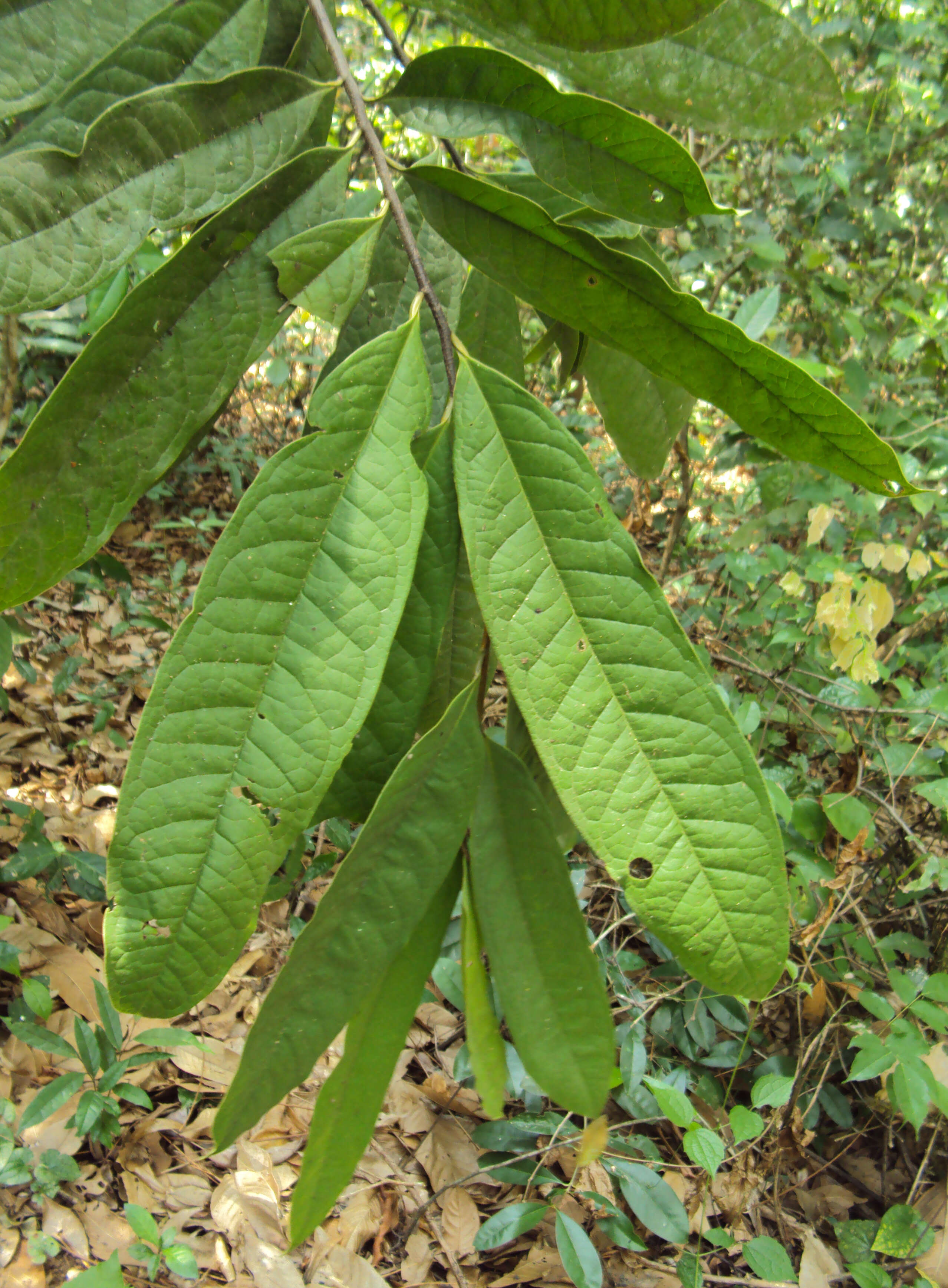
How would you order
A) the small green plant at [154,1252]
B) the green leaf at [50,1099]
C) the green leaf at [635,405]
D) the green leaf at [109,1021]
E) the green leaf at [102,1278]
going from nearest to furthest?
the green leaf at [635,405], the green leaf at [102,1278], the small green plant at [154,1252], the green leaf at [50,1099], the green leaf at [109,1021]

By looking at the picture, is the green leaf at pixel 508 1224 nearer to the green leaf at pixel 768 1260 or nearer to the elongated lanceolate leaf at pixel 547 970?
the green leaf at pixel 768 1260

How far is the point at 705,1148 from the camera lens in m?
1.11

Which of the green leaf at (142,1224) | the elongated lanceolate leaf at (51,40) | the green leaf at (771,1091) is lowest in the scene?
the green leaf at (142,1224)

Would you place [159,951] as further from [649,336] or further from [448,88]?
[448,88]

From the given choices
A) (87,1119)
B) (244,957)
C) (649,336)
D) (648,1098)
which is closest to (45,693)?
(244,957)

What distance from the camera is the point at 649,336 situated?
0.46 metres

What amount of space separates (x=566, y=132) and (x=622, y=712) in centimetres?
37

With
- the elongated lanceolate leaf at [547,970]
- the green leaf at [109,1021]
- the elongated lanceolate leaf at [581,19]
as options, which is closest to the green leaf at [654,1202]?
the green leaf at [109,1021]

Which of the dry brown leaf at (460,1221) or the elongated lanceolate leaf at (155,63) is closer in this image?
the elongated lanceolate leaf at (155,63)

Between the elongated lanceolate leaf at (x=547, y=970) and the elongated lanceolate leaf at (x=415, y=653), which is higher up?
the elongated lanceolate leaf at (x=415, y=653)

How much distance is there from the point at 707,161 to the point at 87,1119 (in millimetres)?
2633

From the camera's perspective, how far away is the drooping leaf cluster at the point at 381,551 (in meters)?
0.41

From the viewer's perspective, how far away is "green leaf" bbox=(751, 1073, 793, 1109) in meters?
1.20

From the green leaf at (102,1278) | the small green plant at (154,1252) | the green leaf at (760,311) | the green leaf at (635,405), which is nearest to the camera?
the green leaf at (635,405)
